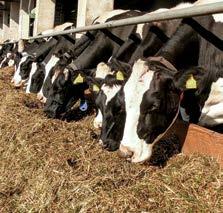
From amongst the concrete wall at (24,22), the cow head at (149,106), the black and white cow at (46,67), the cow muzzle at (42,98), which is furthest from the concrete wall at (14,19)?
the cow head at (149,106)

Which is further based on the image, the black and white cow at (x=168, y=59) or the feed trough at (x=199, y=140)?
the black and white cow at (x=168, y=59)

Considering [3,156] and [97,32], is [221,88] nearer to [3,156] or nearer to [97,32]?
[3,156]

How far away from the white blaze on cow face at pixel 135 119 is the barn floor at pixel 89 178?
0.12 m

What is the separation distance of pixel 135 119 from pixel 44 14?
36.0 feet

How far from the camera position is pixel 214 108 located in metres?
4.86

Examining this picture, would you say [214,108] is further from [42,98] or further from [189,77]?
[42,98]

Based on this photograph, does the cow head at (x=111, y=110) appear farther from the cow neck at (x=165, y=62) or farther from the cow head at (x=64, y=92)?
the cow head at (x=64, y=92)

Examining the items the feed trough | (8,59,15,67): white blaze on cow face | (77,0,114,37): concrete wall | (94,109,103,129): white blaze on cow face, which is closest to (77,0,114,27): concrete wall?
(77,0,114,37): concrete wall

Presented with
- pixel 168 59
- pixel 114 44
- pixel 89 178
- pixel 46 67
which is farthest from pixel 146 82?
pixel 46 67

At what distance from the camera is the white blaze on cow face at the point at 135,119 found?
4.06m

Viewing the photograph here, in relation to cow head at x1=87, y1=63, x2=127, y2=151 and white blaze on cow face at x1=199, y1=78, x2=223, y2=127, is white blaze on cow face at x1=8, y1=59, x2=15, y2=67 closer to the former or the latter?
cow head at x1=87, y1=63, x2=127, y2=151

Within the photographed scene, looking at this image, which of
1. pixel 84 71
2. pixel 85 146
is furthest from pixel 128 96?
pixel 84 71

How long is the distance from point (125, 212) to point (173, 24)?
316 centimetres

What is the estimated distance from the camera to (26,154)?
5043 mm
